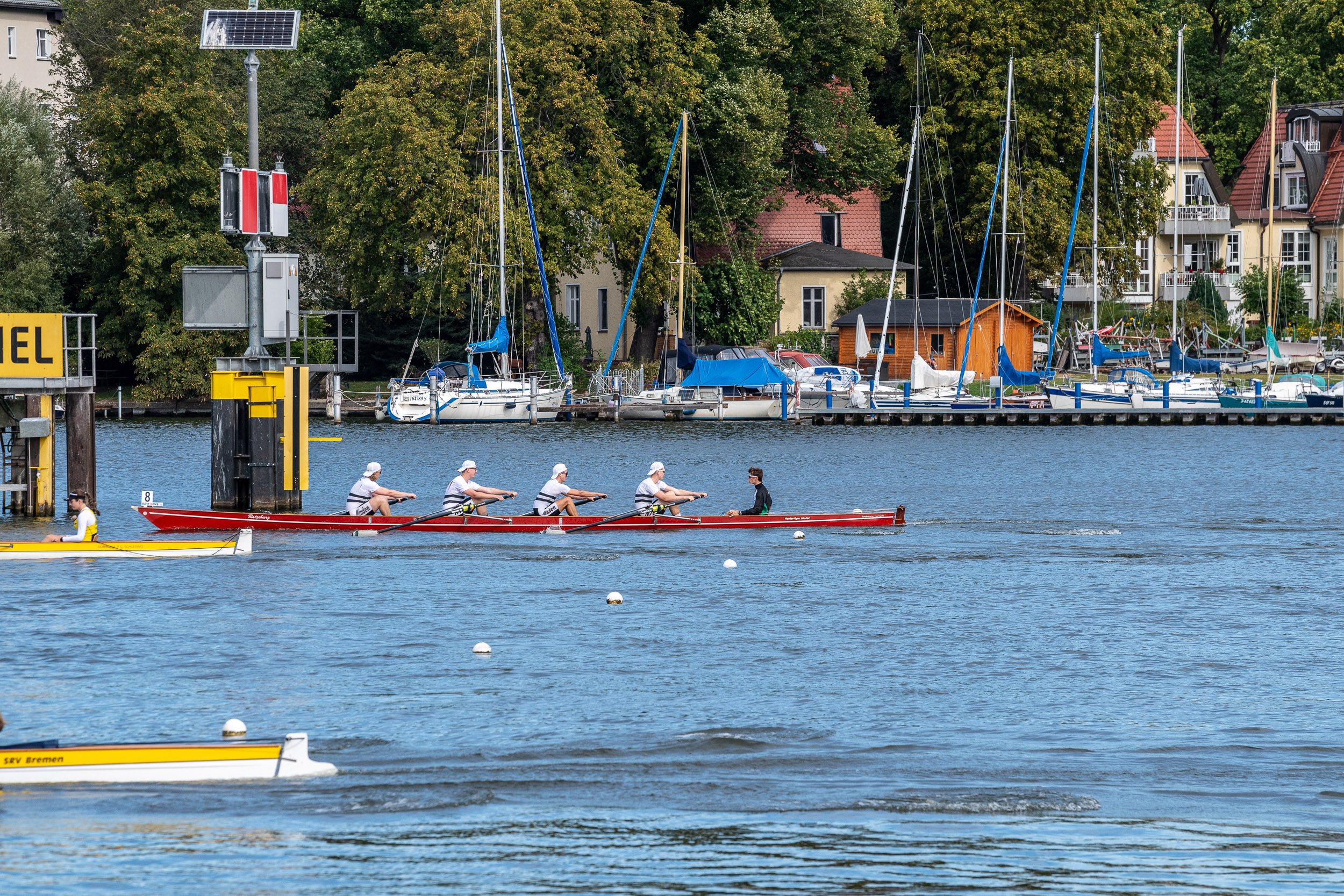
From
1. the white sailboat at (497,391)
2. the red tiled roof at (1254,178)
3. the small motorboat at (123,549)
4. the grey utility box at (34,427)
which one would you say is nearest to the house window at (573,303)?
the white sailboat at (497,391)

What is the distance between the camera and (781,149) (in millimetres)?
79562

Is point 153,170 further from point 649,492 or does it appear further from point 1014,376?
point 649,492

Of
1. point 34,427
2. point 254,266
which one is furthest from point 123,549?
point 34,427

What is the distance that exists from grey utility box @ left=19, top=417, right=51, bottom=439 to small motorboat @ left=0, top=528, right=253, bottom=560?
4666 millimetres

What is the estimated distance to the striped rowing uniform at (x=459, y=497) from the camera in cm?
3584

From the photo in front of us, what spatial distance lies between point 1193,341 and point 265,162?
152ft

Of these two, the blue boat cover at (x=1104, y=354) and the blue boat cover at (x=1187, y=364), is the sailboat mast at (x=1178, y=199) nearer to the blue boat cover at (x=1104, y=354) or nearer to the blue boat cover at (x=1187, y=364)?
the blue boat cover at (x=1187, y=364)

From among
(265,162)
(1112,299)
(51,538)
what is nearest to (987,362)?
(1112,299)

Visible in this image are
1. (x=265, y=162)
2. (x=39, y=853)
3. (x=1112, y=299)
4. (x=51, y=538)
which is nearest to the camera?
(x=39, y=853)

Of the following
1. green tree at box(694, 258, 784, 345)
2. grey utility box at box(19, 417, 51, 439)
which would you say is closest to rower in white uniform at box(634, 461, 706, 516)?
grey utility box at box(19, 417, 51, 439)

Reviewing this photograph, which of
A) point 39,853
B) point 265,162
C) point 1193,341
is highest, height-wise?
point 265,162

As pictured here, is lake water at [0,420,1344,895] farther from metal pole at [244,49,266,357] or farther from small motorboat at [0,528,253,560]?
metal pole at [244,49,266,357]

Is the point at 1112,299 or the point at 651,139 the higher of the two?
the point at 651,139

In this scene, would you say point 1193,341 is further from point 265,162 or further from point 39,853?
point 39,853
